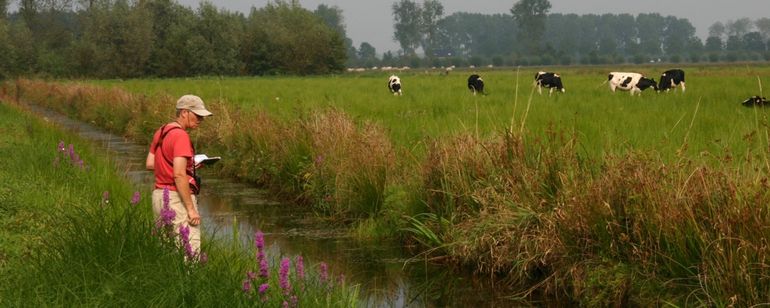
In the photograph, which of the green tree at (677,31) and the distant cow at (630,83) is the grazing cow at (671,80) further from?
the green tree at (677,31)

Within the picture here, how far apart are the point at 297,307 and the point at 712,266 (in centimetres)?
290

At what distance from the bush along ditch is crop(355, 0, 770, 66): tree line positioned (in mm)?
115136

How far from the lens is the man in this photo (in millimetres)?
5910

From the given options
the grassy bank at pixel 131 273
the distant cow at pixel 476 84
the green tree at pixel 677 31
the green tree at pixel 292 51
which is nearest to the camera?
the grassy bank at pixel 131 273

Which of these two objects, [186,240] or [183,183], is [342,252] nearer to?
[183,183]

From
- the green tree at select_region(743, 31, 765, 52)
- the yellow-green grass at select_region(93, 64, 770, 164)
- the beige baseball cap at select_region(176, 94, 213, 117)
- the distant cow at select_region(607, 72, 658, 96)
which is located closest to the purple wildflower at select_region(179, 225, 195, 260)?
the beige baseball cap at select_region(176, 94, 213, 117)

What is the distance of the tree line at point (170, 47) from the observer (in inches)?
2304

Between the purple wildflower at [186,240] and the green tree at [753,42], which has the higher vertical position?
the purple wildflower at [186,240]

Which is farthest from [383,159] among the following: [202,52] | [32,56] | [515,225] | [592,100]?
[32,56]

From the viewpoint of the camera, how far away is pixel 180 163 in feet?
19.4

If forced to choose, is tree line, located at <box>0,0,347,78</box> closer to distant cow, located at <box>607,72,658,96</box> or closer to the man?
distant cow, located at <box>607,72,658,96</box>

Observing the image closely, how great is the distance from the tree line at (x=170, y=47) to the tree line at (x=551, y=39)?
66237mm

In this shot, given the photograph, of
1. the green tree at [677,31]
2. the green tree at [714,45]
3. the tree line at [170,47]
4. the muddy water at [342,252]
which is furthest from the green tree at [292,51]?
the green tree at [677,31]

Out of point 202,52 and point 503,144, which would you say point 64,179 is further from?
point 202,52
